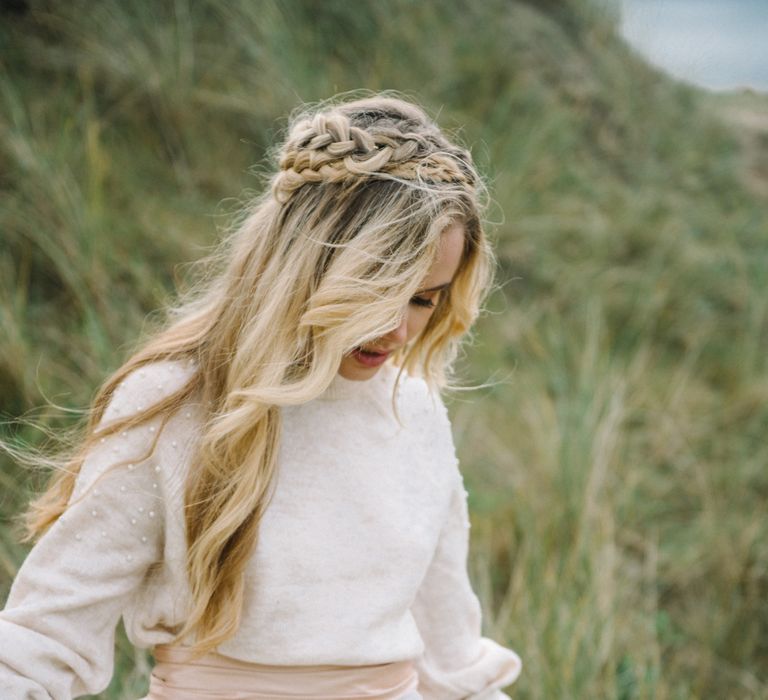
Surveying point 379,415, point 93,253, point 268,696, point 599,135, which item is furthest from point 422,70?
point 268,696

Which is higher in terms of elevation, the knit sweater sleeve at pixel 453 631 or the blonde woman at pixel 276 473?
the blonde woman at pixel 276 473

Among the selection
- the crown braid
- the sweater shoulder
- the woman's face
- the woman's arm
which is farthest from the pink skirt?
the crown braid

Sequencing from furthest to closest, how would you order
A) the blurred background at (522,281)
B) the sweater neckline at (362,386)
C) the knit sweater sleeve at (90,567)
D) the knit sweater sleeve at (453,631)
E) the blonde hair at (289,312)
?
the blurred background at (522,281) < the knit sweater sleeve at (453,631) < the sweater neckline at (362,386) < the blonde hair at (289,312) < the knit sweater sleeve at (90,567)

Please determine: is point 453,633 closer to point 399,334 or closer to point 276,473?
point 276,473

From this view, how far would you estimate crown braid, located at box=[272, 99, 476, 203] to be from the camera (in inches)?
61.2

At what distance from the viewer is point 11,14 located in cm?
431

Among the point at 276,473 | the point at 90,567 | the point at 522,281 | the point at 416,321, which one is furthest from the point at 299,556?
the point at 522,281

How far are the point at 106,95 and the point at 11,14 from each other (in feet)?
1.98

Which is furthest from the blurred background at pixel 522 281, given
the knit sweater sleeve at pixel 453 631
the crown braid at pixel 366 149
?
the knit sweater sleeve at pixel 453 631

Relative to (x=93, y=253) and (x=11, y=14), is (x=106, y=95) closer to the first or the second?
(x=11, y=14)

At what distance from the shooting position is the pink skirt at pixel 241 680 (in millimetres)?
1592

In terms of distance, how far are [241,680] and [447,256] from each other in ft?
2.69

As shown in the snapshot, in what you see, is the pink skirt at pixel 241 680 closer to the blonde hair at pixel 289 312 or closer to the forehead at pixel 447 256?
the blonde hair at pixel 289 312

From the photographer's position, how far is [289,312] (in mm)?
1558
